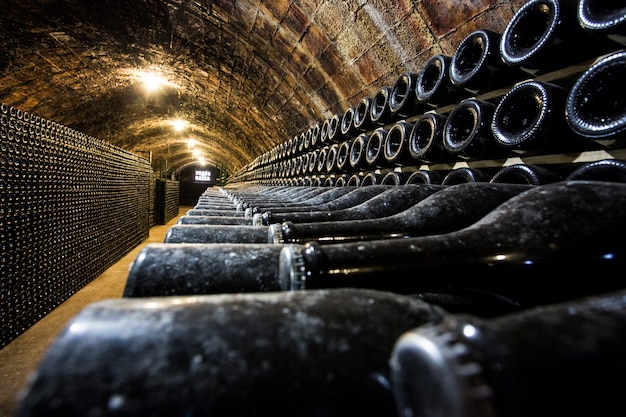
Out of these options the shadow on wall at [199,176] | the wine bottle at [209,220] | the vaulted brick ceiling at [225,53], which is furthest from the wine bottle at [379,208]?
the shadow on wall at [199,176]

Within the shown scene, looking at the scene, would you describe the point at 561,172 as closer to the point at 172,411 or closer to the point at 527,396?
the point at 527,396

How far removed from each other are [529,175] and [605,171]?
0.32 metres

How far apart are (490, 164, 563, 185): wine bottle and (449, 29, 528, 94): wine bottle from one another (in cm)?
73

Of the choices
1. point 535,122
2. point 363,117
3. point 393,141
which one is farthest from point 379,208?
point 363,117

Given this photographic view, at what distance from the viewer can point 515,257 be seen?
2.60ft

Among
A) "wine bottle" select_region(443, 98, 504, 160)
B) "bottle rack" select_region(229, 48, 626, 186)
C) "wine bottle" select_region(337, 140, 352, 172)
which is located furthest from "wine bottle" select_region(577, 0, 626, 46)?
"wine bottle" select_region(337, 140, 352, 172)

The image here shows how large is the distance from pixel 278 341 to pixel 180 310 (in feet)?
0.45

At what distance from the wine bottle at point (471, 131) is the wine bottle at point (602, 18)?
2.09 feet

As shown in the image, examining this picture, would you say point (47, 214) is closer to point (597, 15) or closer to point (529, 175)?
point (529, 175)

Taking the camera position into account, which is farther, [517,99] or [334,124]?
[334,124]

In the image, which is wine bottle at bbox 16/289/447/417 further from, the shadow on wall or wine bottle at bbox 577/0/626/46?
the shadow on wall

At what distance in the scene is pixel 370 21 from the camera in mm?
3699

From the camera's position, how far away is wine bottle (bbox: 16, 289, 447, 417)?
325mm

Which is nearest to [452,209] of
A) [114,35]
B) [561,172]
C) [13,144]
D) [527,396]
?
[561,172]
